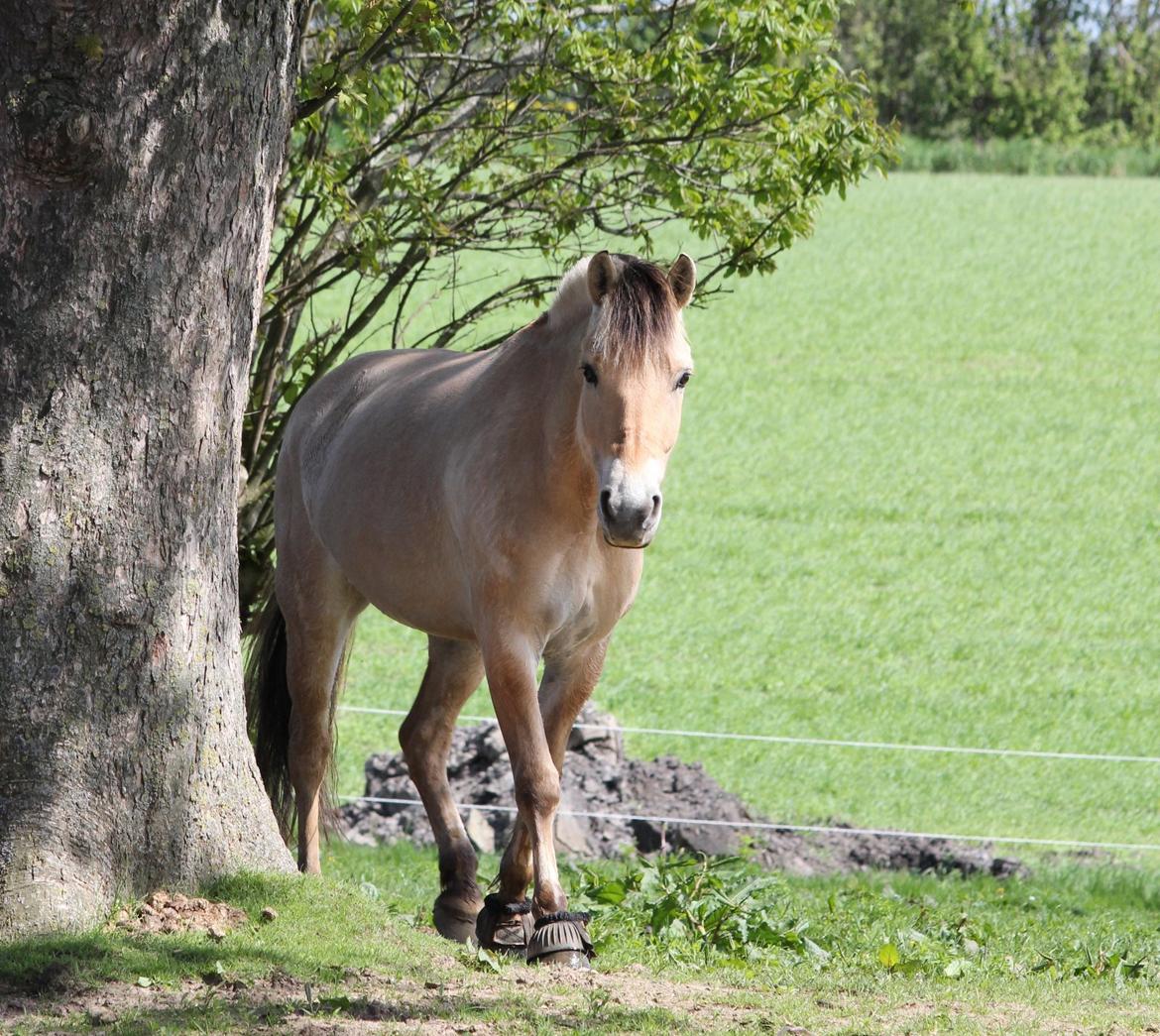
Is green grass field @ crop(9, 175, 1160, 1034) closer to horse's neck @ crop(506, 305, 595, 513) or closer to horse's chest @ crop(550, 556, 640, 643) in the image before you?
horse's chest @ crop(550, 556, 640, 643)

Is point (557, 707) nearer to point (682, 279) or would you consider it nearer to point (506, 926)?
point (506, 926)

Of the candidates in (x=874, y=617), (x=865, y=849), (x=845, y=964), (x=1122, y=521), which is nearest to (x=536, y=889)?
(x=845, y=964)

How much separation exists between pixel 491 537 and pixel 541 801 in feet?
2.73

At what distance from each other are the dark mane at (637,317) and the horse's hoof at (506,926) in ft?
6.39

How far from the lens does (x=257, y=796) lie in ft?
14.8

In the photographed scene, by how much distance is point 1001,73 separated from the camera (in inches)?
1886

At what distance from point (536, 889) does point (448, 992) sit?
772 millimetres

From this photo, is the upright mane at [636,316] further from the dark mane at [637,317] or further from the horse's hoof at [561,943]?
the horse's hoof at [561,943]

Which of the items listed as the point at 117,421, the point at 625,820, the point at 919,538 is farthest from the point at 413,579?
the point at 919,538

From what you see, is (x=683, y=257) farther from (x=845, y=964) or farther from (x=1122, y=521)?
(x=1122, y=521)

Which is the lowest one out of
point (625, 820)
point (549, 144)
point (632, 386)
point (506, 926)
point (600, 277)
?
point (625, 820)

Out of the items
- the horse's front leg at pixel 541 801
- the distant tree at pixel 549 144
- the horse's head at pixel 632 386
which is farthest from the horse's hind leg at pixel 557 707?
the distant tree at pixel 549 144

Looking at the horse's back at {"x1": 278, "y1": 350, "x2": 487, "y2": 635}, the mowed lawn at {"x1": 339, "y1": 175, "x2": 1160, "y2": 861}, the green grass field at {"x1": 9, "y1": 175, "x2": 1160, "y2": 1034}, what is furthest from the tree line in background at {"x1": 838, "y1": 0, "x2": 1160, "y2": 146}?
the horse's back at {"x1": 278, "y1": 350, "x2": 487, "y2": 635}

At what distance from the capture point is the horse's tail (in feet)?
21.5
